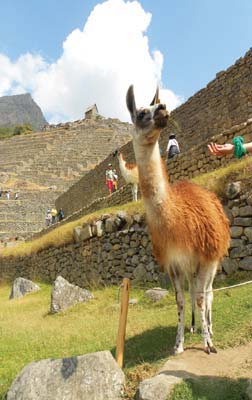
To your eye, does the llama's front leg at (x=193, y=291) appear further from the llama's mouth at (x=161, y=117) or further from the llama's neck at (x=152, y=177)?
the llama's mouth at (x=161, y=117)

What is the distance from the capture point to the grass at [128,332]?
4117mm

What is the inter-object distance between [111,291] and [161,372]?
5.57 meters

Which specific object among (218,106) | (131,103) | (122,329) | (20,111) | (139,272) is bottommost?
(122,329)

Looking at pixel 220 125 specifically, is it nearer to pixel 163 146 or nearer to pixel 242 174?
pixel 163 146

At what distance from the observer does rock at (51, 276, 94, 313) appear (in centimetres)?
843

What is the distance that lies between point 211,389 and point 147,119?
2.18 m

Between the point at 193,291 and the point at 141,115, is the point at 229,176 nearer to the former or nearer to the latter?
the point at 193,291

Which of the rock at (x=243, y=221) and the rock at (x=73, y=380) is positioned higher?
the rock at (x=243, y=221)

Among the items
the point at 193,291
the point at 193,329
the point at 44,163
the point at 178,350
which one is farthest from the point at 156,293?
the point at 44,163

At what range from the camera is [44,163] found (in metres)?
48.1

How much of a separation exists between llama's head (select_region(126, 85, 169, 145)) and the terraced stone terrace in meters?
27.5

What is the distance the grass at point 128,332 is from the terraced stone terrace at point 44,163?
2376 centimetres

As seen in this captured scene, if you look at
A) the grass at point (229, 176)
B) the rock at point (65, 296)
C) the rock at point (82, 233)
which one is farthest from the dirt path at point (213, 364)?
the rock at point (82, 233)

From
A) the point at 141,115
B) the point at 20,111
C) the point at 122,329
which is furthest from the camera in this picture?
the point at 20,111
